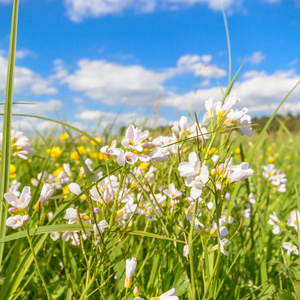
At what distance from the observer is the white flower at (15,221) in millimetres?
775

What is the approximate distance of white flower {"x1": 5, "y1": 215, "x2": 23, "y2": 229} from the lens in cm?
77

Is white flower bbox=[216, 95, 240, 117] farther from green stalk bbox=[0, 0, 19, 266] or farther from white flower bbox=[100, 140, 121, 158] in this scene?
green stalk bbox=[0, 0, 19, 266]

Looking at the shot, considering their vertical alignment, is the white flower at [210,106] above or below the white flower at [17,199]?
above

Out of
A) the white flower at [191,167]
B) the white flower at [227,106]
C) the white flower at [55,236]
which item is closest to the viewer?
the white flower at [191,167]

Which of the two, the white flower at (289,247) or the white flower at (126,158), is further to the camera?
the white flower at (289,247)

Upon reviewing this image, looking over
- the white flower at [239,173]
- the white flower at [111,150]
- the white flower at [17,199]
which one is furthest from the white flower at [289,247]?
the white flower at [17,199]

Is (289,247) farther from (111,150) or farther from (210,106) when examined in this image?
(111,150)

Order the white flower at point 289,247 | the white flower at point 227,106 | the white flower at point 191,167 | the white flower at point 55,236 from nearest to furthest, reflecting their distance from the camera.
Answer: the white flower at point 191,167 → the white flower at point 227,106 → the white flower at point 289,247 → the white flower at point 55,236

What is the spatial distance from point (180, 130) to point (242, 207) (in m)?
0.89

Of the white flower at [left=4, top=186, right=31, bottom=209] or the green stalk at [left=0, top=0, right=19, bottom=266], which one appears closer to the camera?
the white flower at [left=4, top=186, right=31, bottom=209]

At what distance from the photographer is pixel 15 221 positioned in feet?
2.59

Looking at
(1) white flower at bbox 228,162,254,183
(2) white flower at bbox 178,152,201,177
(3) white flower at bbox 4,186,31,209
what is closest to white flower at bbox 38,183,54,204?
(3) white flower at bbox 4,186,31,209

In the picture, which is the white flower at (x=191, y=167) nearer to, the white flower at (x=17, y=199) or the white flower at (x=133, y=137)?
the white flower at (x=133, y=137)

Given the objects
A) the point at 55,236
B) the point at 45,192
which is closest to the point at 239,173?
the point at 45,192
